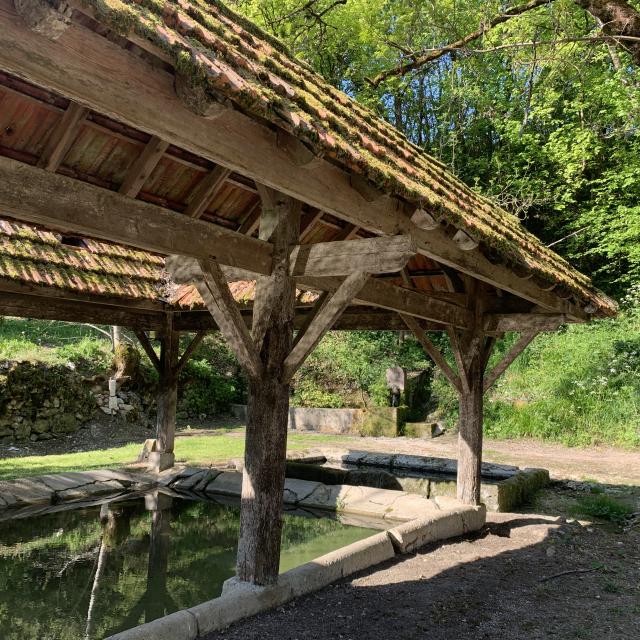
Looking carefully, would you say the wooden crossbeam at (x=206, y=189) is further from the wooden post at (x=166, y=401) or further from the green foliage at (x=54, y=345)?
the green foliage at (x=54, y=345)

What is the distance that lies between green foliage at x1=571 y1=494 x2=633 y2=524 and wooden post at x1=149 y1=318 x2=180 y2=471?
20.3ft

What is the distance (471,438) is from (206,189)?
4.49 m

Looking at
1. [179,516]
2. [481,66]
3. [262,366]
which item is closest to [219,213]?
[262,366]

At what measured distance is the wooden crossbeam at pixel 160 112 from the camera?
185cm

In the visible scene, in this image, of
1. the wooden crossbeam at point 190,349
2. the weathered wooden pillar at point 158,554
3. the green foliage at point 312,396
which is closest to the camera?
the weathered wooden pillar at point 158,554

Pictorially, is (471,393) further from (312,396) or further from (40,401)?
(312,396)

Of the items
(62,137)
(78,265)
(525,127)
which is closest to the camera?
(62,137)

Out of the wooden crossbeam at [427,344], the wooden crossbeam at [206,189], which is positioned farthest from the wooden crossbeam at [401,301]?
the wooden crossbeam at [206,189]

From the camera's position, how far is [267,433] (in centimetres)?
373

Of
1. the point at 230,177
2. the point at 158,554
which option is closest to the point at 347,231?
the point at 230,177

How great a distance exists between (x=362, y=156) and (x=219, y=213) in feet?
6.90

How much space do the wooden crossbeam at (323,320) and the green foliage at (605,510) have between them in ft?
18.1

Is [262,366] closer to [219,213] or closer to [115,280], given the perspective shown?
[219,213]

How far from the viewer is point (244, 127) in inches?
Answer: 104
